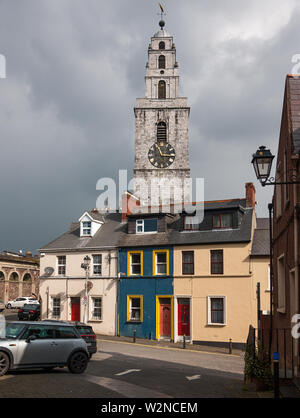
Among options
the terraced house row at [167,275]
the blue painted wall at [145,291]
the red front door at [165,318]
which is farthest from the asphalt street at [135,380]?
the blue painted wall at [145,291]

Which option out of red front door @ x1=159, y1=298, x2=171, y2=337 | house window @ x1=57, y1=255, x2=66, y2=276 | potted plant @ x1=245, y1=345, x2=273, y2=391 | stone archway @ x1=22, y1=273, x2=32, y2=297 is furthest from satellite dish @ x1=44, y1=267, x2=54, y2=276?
stone archway @ x1=22, y1=273, x2=32, y2=297

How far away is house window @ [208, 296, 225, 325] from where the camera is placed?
31531 millimetres

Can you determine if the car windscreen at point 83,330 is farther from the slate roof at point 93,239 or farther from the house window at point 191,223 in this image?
the house window at point 191,223

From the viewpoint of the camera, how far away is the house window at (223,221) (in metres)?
33.2

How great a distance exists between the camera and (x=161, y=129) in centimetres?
5628

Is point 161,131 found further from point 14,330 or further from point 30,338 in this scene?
point 30,338

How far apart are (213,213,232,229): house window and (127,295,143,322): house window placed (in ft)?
24.5

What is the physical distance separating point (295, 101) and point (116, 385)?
10.1 meters

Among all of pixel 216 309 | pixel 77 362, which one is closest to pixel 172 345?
pixel 216 309

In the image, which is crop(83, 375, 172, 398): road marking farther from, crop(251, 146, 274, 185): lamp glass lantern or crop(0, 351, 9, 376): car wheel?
crop(251, 146, 274, 185): lamp glass lantern

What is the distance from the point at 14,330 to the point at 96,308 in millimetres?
20534

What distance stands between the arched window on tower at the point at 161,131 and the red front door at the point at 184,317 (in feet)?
89.2

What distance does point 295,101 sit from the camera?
582 inches

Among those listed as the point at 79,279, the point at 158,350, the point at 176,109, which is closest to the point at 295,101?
the point at 158,350
